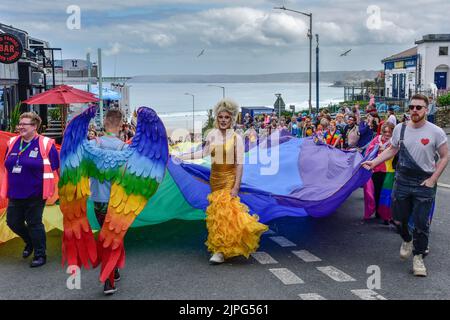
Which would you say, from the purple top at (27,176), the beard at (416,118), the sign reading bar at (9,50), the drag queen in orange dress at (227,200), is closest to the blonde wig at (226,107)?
the drag queen in orange dress at (227,200)

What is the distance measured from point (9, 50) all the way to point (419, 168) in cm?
1438

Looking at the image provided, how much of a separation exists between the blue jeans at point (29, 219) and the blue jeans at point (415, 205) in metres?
3.95

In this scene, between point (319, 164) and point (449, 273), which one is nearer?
point (449, 273)

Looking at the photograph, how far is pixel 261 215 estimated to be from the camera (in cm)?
683

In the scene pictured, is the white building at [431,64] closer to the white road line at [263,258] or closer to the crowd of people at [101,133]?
the crowd of people at [101,133]

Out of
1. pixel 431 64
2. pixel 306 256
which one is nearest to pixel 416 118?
pixel 306 256

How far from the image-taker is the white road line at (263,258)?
21.0 feet

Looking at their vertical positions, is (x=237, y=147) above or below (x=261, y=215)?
above

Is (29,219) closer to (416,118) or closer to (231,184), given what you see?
(231,184)

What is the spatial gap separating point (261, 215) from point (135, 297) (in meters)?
2.11
